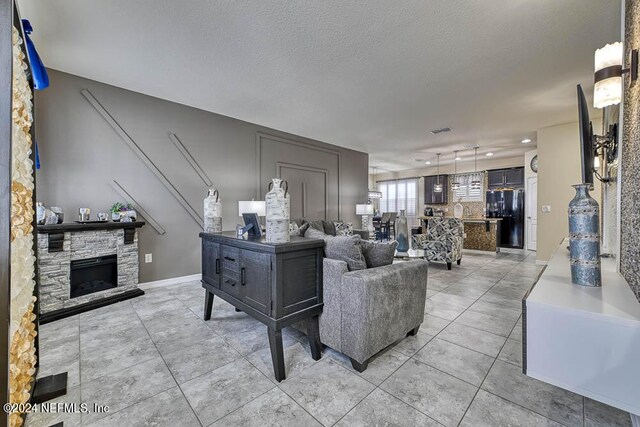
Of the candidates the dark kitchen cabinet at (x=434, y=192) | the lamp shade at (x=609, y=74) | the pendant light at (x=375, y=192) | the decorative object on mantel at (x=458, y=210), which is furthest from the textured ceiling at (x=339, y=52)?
the pendant light at (x=375, y=192)

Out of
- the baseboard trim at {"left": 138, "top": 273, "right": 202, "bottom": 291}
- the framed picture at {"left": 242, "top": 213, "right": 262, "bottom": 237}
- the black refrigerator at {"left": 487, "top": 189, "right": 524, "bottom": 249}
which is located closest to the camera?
the framed picture at {"left": 242, "top": 213, "right": 262, "bottom": 237}

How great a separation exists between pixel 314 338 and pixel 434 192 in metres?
8.17

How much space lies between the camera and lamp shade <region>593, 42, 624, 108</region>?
1488 millimetres

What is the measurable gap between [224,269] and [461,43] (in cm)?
306

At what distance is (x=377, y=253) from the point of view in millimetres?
2096

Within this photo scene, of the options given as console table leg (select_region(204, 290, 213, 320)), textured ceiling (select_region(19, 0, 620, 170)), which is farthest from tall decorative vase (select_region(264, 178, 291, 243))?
textured ceiling (select_region(19, 0, 620, 170))

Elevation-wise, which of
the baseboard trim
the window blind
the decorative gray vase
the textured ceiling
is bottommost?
the baseboard trim

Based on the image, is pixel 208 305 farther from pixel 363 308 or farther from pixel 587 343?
pixel 587 343

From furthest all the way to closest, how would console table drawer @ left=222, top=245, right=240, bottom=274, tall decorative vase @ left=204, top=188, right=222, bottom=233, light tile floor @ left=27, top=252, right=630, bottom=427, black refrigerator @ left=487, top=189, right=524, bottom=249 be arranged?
black refrigerator @ left=487, top=189, right=524, bottom=249 → tall decorative vase @ left=204, top=188, right=222, bottom=233 → console table drawer @ left=222, top=245, right=240, bottom=274 → light tile floor @ left=27, top=252, right=630, bottom=427

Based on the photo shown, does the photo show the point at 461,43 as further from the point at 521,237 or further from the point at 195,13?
the point at 521,237

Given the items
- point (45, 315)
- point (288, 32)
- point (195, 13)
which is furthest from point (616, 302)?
point (45, 315)

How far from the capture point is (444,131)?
17.2ft

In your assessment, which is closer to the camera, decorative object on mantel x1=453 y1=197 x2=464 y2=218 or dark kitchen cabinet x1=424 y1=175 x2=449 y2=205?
decorative object on mantel x1=453 y1=197 x2=464 y2=218

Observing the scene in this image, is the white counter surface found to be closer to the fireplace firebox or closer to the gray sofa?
the gray sofa
